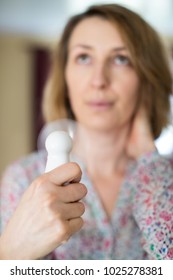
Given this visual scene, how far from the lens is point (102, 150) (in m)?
0.59

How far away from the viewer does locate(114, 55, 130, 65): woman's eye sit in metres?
0.52

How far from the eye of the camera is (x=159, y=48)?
2.04 ft

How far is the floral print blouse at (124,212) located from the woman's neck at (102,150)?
0.03m

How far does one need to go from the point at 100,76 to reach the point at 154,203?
17 cm

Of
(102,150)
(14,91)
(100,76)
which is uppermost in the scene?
(100,76)

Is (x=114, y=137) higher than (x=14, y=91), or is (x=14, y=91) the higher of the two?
(x=114, y=137)

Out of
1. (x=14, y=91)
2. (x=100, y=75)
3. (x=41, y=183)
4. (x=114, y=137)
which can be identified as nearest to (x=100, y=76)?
(x=100, y=75)

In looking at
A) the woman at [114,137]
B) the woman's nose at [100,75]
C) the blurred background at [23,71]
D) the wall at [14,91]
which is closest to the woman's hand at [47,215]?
the woman at [114,137]

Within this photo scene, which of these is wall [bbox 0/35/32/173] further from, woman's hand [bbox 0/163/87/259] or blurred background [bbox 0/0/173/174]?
woman's hand [bbox 0/163/87/259]

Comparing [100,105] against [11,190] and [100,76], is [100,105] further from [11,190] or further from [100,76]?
[11,190]

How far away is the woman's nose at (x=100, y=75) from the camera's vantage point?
20.2 inches

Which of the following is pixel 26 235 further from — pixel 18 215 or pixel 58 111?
Result: pixel 58 111

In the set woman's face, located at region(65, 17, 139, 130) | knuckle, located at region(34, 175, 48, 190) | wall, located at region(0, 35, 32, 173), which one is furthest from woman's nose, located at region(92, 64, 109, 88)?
wall, located at region(0, 35, 32, 173)
